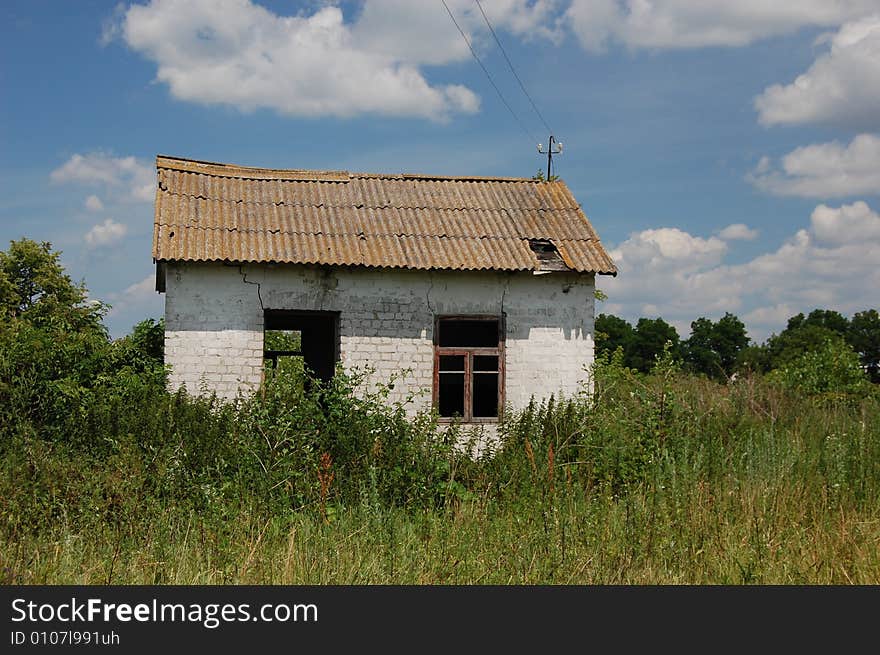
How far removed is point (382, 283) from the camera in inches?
474

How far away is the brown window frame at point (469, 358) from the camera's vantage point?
1209 cm

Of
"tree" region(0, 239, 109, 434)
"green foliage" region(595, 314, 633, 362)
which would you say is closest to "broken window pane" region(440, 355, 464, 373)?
"tree" region(0, 239, 109, 434)

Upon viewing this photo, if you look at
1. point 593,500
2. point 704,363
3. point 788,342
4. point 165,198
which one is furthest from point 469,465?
point 704,363

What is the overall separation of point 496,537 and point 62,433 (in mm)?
5072

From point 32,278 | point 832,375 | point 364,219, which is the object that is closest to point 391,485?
point 364,219

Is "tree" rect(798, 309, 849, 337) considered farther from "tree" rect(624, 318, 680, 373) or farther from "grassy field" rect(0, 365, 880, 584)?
"grassy field" rect(0, 365, 880, 584)

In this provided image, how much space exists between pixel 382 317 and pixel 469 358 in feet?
4.48

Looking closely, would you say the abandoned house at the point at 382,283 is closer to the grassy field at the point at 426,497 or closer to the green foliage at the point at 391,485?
the green foliage at the point at 391,485

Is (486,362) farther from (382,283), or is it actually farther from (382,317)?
(382,283)

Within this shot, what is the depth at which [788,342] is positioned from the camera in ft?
188

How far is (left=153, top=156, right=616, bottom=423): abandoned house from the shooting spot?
11453 millimetres

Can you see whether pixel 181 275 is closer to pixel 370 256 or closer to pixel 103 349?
pixel 103 349

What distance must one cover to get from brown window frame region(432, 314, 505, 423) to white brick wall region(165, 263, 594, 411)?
8 centimetres

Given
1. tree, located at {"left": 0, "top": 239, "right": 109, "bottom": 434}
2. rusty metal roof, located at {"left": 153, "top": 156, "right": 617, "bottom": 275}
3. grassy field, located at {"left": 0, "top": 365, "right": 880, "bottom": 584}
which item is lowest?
grassy field, located at {"left": 0, "top": 365, "right": 880, "bottom": 584}
